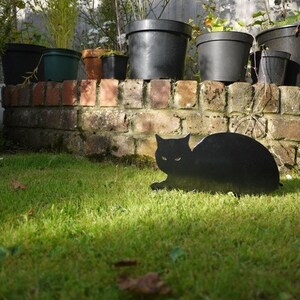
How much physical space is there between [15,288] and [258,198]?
145 centimetres

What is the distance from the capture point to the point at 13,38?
430 cm

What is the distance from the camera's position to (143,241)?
1494 millimetres

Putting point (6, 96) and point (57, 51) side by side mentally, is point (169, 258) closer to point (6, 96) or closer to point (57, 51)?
point (57, 51)

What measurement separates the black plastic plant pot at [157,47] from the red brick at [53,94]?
72 cm

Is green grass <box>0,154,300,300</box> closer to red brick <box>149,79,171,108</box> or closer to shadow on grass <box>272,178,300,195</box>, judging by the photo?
shadow on grass <box>272,178,300,195</box>

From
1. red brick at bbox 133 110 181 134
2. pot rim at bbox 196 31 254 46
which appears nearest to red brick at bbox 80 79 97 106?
red brick at bbox 133 110 181 134

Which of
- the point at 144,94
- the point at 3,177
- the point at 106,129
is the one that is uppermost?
the point at 144,94

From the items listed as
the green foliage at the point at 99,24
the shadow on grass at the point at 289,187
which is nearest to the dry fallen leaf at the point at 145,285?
the shadow on grass at the point at 289,187

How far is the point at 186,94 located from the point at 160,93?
202 mm

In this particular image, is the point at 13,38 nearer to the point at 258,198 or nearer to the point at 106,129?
the point at 106,129

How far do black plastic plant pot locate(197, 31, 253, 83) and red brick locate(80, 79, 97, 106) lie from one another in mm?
940

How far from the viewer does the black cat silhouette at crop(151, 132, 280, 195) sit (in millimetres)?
2275

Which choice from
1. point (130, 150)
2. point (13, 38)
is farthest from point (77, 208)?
point (13, 38)

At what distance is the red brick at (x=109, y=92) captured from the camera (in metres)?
3.26
